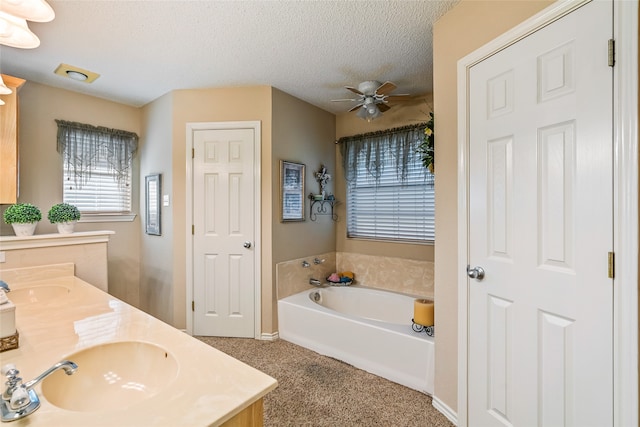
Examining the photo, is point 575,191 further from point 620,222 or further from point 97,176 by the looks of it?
point 97,176

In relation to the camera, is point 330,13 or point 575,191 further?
point 330,13

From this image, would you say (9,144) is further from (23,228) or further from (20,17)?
(20,17)

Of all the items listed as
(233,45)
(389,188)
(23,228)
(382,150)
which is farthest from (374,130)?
(23,228)

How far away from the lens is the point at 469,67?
1.67 meters

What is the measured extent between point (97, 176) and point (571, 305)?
4014 mm

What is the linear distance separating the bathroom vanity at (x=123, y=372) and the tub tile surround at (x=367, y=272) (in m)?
1.77

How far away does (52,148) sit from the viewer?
9.57 ft

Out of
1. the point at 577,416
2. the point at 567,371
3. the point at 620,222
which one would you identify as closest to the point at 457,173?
the point at 620,222

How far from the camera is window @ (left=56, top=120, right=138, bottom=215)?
9.86 ft

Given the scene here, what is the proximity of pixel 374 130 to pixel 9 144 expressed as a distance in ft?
10.7

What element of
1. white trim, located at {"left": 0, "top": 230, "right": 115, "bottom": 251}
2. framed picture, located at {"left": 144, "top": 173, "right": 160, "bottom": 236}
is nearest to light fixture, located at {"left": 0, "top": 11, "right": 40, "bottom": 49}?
white trim, located at {"left": 0, "top": 230, "right": 115, "bottom": 251}

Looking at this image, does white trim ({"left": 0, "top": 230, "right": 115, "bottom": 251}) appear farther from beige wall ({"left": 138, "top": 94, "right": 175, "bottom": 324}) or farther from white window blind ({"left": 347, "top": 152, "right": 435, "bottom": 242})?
white window blind ({"left": 347, "top": 152, "right": 435, "bottom": 242})

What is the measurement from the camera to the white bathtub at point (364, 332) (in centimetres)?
214

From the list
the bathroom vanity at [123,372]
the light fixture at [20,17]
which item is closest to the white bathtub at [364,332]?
the bathroom vanity at [123,372]
